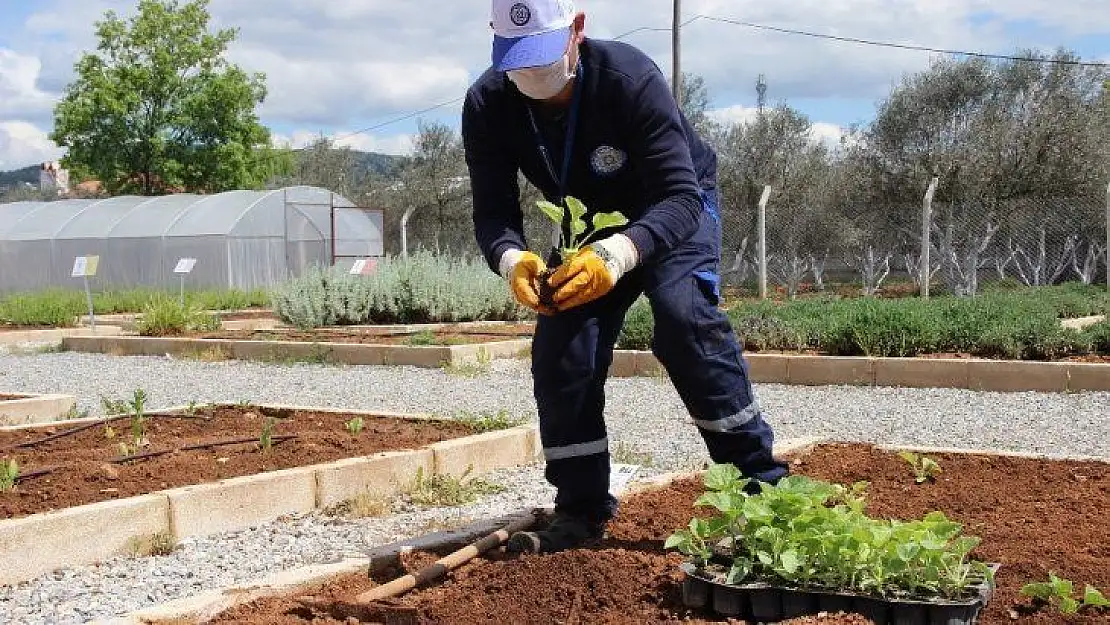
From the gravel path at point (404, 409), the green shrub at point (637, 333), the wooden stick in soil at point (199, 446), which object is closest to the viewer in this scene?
the gravel path at point (404, 409)

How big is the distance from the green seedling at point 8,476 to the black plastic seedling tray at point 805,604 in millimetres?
2961

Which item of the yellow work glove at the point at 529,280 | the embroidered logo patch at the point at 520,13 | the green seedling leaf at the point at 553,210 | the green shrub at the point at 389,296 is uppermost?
the embroidered logo patch at the point at 520,13

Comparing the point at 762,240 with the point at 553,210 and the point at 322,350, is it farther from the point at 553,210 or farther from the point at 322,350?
the point at 553,210

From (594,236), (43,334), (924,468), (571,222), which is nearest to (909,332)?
(924,468)

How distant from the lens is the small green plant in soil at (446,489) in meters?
5.11

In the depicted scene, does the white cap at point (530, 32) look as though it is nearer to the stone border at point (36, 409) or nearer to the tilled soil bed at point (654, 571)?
the tilled soil bed at point (654, 571)

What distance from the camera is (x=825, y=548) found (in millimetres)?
2689

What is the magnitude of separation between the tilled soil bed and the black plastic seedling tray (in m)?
0.06

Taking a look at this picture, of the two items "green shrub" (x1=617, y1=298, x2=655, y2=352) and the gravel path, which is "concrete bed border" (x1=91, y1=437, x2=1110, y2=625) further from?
"green shrub" (x1=617, y1=298, x2=655, y2=352)

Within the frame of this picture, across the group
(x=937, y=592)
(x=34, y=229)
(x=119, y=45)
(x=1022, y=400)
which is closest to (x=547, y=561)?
(x=937, y=592)

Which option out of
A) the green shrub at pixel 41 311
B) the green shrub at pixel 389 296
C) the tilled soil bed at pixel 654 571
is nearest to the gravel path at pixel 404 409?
the tilled soil bed at pixel 654 571

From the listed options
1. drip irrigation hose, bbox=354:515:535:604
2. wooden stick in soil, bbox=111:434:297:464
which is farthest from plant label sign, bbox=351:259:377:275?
drip irrigation hose, bbox=354:515:535:604

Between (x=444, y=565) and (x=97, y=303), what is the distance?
2027cm

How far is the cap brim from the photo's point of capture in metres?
3.27
